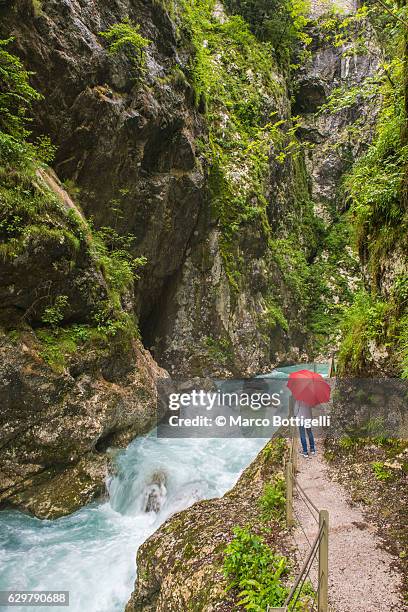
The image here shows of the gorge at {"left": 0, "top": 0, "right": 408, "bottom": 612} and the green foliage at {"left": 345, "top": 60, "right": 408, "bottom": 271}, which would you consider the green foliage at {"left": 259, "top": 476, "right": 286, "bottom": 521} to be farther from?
the green foliage at {"left": 345, "top": 60, "right": 408, "bottom": 271}

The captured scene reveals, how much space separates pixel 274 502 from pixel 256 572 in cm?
134

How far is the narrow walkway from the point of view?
349 centimetres

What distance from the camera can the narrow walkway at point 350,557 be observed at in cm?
349

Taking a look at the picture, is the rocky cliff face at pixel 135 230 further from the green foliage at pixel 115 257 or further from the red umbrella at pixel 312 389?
the red umbrella at pixel 312 389

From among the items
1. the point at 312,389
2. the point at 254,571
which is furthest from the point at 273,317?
the point at 254,571

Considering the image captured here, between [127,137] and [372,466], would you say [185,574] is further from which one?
[127,137]

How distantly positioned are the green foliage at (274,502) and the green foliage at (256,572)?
56 centimetres

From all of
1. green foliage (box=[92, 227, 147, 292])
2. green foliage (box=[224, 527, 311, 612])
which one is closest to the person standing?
green foliage (box=[224, 527, 311, 612])

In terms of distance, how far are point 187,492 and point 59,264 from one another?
5755 millimetres

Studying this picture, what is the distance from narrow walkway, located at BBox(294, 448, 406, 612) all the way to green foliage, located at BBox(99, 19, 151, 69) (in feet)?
39.6

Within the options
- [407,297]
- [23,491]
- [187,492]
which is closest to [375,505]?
[407,297]

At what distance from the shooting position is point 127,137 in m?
12.1

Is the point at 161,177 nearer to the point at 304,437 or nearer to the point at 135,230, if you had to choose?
the point at 135,230

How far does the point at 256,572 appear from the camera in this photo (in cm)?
398
